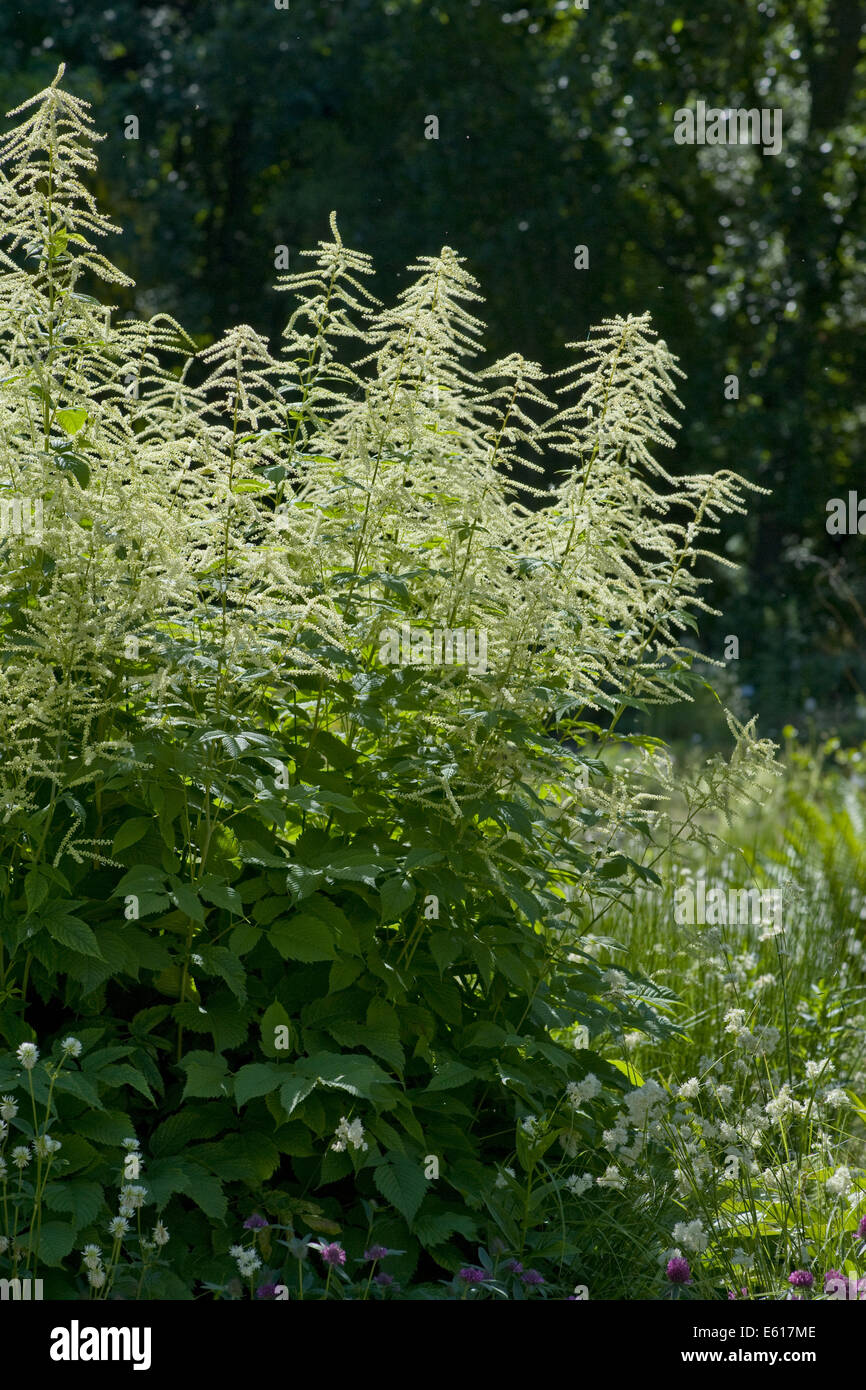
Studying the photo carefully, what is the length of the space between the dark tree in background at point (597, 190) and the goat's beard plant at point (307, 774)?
10.6 metres

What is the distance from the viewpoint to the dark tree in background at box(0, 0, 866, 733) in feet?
47.6

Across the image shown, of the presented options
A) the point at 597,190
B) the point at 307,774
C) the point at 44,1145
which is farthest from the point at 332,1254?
the point at 597,190

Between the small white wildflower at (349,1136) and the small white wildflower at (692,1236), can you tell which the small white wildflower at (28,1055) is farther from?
the small white wildflower at (692,1236)

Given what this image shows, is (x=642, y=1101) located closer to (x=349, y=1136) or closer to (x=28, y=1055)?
(x=349, y=1136)

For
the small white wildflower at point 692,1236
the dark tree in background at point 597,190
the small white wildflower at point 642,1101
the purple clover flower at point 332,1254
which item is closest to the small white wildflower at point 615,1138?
the small white wildflower at point 642,1101

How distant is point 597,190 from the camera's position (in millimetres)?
14766

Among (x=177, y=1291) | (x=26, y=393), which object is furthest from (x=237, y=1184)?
(x=26, y=393)

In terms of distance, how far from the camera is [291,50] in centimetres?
1598

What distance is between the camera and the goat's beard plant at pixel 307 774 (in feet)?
9.66

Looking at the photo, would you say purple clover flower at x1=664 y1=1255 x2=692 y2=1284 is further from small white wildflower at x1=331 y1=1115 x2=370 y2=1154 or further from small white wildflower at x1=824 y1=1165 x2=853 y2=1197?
small white wildflower at x1=331 y1=1115 x2=370 y2=1154

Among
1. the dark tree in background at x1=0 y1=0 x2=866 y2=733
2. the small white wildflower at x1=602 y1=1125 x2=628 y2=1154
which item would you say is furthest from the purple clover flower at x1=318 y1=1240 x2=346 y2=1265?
the dark tree in background at x1=0 y1=0 x2=866 y2=733

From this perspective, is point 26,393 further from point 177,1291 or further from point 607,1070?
point 607,1070

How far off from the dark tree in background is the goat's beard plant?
34.9ft

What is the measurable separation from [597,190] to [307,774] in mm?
12884
